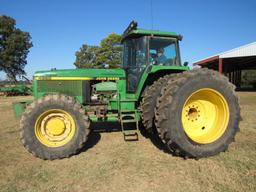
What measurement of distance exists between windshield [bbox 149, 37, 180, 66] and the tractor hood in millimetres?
871

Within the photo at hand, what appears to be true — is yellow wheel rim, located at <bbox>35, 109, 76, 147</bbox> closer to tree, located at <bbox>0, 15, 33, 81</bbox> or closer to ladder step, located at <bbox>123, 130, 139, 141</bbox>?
ladder step, located at <bbox>123, 130, 139, 141</bbox>

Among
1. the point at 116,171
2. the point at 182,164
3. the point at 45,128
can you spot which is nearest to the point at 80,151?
the point at 45,128

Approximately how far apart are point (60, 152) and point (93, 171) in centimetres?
92

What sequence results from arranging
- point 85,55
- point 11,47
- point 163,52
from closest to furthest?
point 163,52, point 11,47, point 85,55

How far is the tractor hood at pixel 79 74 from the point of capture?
16.7 ft

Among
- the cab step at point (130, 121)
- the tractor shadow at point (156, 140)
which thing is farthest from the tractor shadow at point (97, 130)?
the tractor shadow at point (156, 140)

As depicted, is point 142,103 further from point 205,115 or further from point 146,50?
point 205,115

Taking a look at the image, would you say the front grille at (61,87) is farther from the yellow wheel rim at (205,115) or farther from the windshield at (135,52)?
the yellow wheel rim at (205,115)

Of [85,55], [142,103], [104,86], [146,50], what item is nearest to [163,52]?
[146,50]

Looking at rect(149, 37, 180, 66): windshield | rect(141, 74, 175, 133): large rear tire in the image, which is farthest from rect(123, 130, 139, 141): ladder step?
rect(149, 37, 180, 66): windshield

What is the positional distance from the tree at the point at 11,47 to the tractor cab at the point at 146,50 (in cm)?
3585

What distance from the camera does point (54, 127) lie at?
4.39 meters

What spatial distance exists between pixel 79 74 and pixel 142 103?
1.66 metres

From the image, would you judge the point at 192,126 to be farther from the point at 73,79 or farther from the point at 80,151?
the point at 73,79
